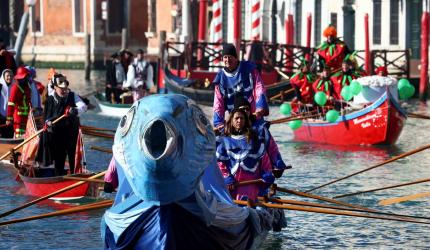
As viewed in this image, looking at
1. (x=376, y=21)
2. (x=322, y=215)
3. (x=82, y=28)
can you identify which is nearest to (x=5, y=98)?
(x=322, y=215)

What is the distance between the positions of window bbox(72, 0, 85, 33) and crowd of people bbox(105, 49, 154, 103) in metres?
32.0

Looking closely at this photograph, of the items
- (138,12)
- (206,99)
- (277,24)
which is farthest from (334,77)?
(138,12)

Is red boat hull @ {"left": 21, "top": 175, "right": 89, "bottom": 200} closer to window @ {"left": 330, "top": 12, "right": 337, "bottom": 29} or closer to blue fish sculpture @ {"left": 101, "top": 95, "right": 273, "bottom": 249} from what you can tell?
blue fish sculpture @ {"left": 101, "top": 95, "right": 273, "bottom": 249}

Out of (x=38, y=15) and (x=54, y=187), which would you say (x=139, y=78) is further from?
(x=38, y=15)

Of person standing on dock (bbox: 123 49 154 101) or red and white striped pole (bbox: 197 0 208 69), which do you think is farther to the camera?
red and white striped pole (bbox: 197 0 208 69)

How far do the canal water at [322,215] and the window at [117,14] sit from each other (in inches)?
1397

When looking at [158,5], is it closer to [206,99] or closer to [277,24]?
[277,24]

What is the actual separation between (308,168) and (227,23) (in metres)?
27.6

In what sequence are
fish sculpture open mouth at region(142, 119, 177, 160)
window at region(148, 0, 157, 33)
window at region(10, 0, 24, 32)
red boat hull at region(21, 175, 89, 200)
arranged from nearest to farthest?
fish sculpture open mouth at region(142, 119, 177, 160)
red boat hull at region(21, 175, 89, 200)
window at region(148, 0, 157, 33)
window at region(10, 0, 24, 32)

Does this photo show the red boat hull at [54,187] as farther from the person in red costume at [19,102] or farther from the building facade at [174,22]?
the building facade at [174,22]

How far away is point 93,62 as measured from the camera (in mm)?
55375

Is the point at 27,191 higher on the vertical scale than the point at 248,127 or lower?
lower

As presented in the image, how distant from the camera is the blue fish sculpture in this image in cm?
873

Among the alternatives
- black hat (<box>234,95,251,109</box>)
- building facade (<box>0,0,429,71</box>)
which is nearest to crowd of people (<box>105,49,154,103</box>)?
building facade (<box>0,0,429,71</box>)
